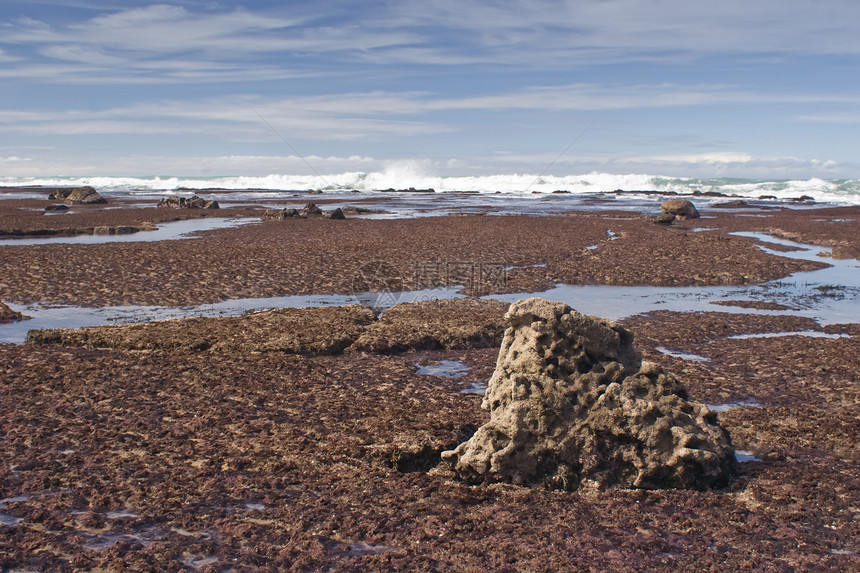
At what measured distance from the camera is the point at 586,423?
21.2 feet

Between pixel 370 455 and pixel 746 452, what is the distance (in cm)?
362

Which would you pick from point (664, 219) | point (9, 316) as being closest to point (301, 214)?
point (664, 219)

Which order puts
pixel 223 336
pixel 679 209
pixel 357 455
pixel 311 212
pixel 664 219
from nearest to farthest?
pixel 357 455, pixel 223 336, pixel 664 219, pixel 311 212, pixel 679 209

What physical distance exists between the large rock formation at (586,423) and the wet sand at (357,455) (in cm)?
21

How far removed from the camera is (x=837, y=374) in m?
9.85

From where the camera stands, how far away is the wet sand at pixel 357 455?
5195 mm

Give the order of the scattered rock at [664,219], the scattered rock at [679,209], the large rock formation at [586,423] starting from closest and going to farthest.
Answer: the large rock formation at [586,423] < the scattered rock at [664,219] < the scattered rock at [679,209]

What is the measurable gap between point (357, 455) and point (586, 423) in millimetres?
2114

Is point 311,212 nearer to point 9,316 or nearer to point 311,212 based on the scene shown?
point 311,212

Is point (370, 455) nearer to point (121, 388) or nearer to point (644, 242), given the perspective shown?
point (121, 388)

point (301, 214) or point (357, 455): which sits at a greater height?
point (301, 214)

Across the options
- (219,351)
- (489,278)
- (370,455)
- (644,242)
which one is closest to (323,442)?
(370,455)

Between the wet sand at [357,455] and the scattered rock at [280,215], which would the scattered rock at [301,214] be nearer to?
the scattered rock at [280,215]

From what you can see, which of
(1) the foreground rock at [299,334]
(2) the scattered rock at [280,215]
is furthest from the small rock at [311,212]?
(1) the foreground rock at [299,334]
